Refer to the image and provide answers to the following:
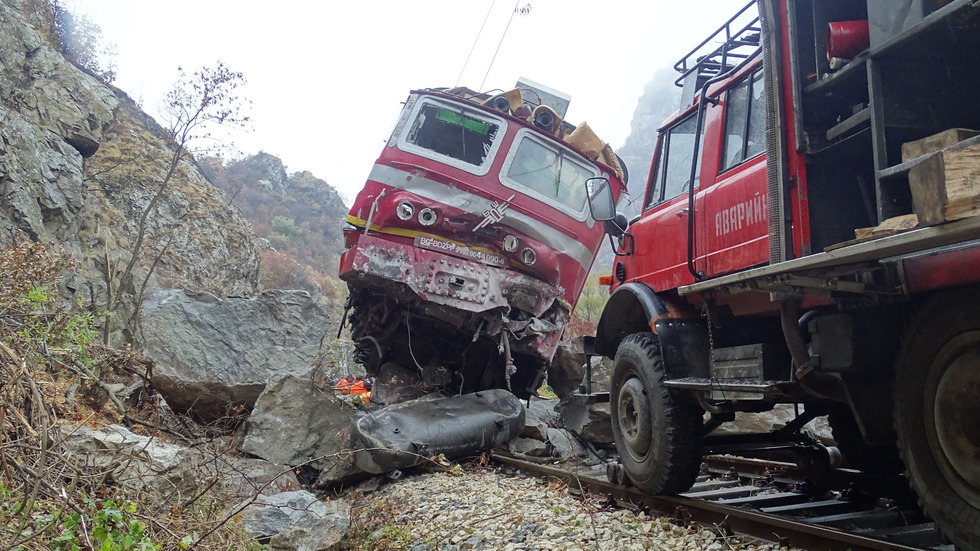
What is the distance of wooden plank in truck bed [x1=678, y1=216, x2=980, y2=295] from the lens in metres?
1.83

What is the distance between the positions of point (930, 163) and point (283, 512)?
392 centimetres

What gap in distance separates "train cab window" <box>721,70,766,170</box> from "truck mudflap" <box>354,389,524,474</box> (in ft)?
11.7

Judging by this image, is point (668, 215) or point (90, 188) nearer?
point (668, 215)

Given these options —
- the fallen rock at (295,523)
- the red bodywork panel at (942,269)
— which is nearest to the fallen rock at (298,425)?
the fallen rock at (295,523)

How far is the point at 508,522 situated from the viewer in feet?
13.1

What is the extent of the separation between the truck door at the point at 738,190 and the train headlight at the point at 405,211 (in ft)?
12.4

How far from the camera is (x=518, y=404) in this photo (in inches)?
281

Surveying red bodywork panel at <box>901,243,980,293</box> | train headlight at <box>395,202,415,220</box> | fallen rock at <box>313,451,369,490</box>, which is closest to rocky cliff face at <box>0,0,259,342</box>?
train headlight at <box>395,202,415,220</box>

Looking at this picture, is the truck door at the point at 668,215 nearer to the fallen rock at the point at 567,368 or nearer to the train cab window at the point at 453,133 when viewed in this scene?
the train cab window at the point at 453,133

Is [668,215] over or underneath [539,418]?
over

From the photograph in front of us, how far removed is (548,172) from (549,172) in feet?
0.04

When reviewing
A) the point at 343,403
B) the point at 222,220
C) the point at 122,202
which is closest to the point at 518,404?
the point at 343,403

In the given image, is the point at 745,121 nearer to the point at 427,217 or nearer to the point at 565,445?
the point at 427,217

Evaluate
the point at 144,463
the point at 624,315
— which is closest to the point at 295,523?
the point at 144,463
